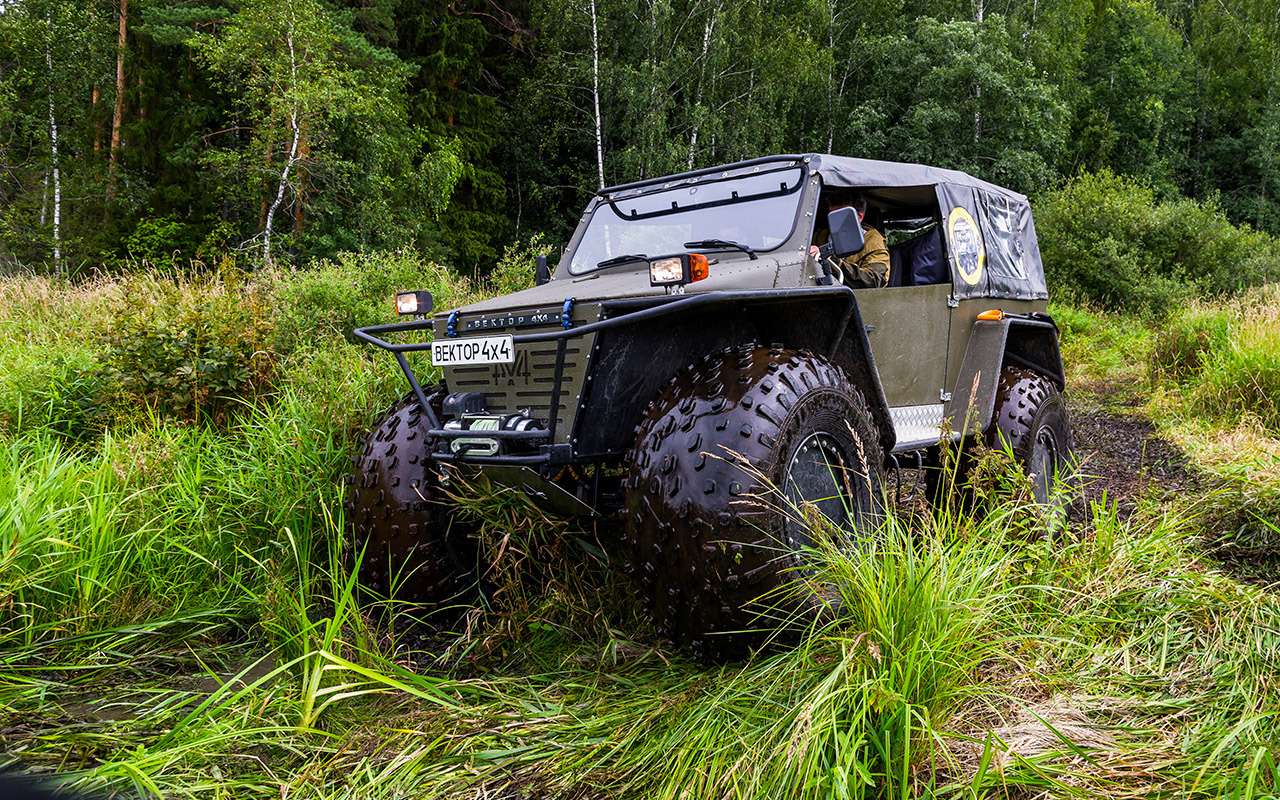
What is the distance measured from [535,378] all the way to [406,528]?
88 centimetres

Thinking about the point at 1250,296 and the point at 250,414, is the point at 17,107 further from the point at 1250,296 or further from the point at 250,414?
the point at 1250,296

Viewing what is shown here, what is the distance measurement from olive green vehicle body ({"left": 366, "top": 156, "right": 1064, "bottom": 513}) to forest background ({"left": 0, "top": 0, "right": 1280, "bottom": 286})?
1163cm

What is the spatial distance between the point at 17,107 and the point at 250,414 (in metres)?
24.4

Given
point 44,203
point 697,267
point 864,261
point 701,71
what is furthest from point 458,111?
point 697,267

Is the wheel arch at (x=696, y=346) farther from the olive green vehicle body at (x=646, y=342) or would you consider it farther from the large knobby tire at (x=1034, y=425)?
the large knobby tire at (x=1034, y=425)

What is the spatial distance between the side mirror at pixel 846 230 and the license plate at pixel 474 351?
4.19 ft

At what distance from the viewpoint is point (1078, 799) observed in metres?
1.98

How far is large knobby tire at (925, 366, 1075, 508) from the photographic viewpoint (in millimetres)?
4695

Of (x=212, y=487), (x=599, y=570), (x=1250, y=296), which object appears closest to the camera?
(x=599, y=570)

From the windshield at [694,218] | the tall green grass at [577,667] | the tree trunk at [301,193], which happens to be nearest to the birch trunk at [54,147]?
the tree trunk at [301,193]

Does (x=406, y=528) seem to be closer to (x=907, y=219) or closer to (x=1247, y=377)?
(x=907, y=219)

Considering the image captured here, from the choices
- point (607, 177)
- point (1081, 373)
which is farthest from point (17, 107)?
point (1081, 373)

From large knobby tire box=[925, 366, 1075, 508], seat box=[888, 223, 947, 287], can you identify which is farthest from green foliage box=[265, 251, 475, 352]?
large knobby tire box=[925, 366, 1075, 508]

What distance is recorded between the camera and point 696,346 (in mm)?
3242
